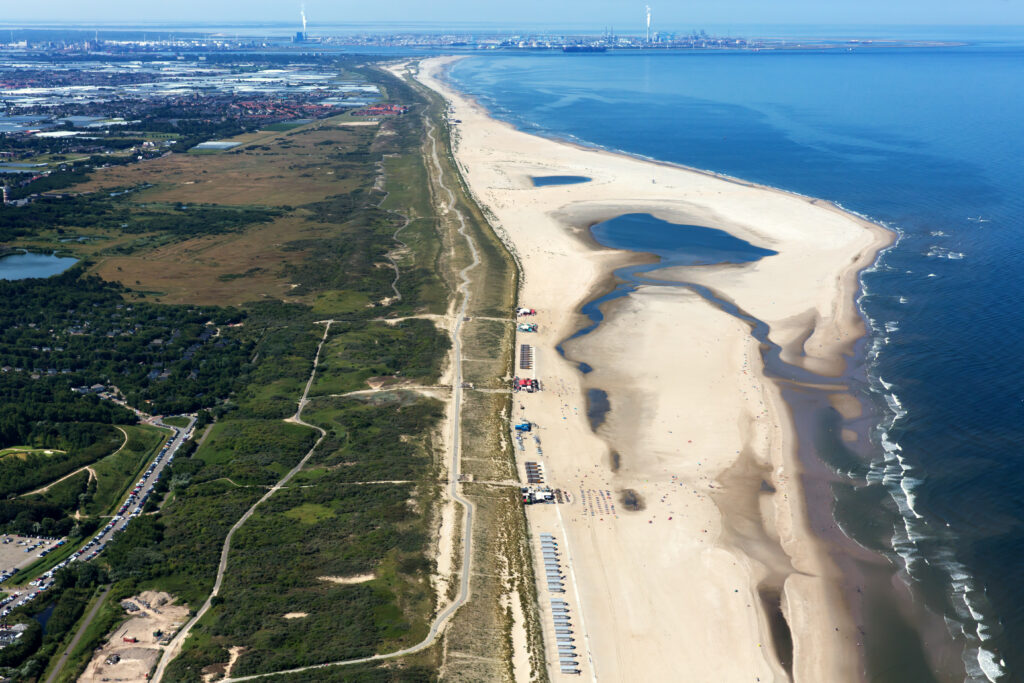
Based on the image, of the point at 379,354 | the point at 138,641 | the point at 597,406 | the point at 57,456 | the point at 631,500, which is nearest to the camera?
the point at 138,641

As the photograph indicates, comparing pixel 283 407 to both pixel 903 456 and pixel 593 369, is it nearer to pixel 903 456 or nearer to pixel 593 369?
pixel 593 369

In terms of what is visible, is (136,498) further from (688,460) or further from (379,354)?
(688,460)

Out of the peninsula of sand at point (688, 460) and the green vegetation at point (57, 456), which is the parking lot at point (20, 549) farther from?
the peninsula of sand at point (688, 460)

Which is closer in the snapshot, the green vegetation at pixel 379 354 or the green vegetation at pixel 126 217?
the green vegetation at pixel 379 354

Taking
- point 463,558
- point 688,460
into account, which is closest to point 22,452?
point 463,558

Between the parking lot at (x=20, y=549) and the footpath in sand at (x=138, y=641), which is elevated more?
the parking lot at (x=20, y=549)

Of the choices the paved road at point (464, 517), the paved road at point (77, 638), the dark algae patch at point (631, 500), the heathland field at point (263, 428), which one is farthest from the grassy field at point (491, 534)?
the paved road at point (77, 638)

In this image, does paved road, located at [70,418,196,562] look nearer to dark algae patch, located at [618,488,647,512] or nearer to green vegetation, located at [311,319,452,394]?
green vegetation, located at [311,319,452,394]
